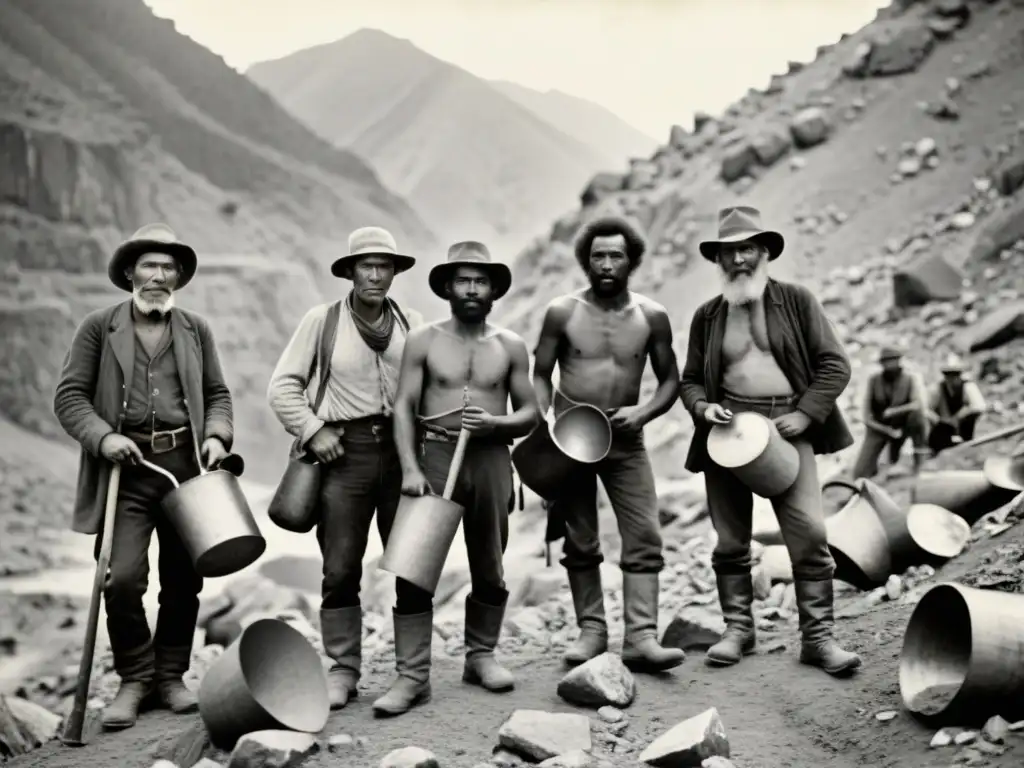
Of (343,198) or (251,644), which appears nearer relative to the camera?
(251,644)

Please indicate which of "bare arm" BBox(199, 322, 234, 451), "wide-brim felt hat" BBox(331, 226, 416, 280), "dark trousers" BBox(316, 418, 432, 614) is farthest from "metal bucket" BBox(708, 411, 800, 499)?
"bare arm" BBox(199, 322, 234, 451)

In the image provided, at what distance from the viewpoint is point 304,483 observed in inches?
189

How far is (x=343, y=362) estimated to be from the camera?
4.88 metres

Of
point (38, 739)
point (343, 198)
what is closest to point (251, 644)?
point (38, 739)

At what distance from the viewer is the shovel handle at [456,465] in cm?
462

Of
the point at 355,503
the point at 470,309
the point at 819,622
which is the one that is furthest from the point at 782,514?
the point at 355,503

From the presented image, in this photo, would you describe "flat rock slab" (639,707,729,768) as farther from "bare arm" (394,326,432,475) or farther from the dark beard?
the dark beard

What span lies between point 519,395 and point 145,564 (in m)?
1.88

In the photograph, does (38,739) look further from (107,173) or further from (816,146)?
(107,173)

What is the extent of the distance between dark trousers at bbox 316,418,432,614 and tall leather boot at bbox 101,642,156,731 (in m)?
0.92

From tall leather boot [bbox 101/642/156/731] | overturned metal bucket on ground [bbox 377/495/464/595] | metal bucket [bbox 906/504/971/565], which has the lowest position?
tall leather boot [bbox 101/642/156/731]

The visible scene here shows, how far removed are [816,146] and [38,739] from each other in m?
18.1

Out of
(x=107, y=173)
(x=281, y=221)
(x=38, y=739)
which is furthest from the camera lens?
(x=281, y=221)

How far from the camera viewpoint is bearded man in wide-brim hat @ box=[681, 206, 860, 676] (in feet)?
16.3
